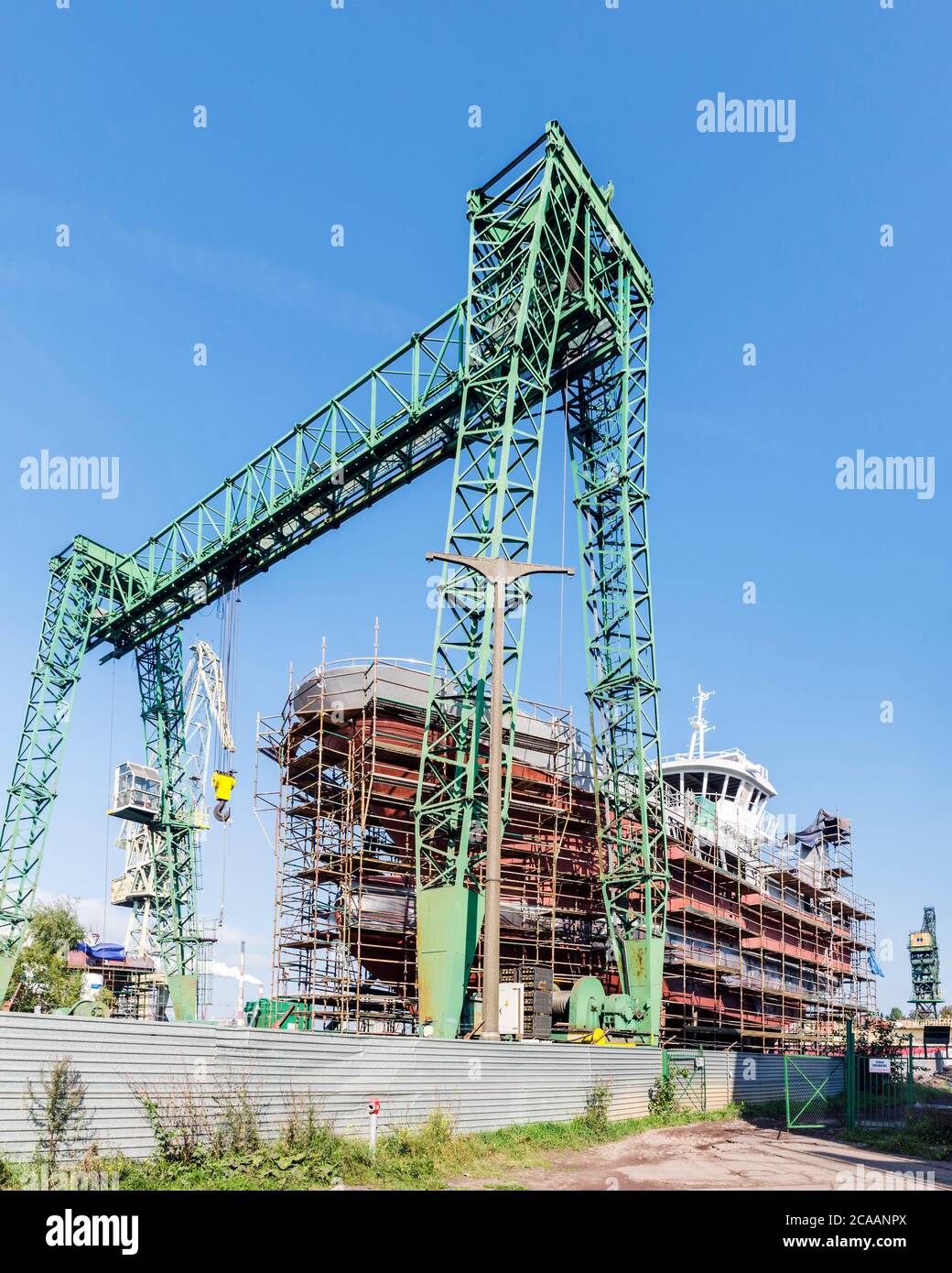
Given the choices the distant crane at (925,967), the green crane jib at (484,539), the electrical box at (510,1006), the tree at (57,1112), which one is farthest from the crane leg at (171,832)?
the distant crane at (925,967)

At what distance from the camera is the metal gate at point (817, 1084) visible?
30562 mm

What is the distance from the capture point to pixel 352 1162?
15.1 m

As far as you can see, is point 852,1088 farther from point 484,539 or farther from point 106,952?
point 106,952

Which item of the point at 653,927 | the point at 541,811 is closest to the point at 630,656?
the point at 541,811

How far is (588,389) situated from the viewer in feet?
121

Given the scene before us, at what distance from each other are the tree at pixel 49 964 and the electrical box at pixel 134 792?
8074mm

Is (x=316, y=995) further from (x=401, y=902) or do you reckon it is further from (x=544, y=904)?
(x=544, y=904)

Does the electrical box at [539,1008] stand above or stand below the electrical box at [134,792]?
below

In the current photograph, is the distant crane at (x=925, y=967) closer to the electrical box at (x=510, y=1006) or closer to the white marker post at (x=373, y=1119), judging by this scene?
the electrical box at (x=510, y=1006)

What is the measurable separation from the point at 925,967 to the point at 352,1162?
341ft

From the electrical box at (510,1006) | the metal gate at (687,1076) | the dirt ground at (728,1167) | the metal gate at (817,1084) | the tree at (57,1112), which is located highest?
the tree at (57,1112)

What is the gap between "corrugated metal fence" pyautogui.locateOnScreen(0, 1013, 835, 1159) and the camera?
42.8 feet

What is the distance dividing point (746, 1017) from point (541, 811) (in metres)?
19.9

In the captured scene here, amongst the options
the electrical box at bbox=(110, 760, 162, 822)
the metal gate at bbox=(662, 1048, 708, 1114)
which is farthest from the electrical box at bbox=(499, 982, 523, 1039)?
the electrical box at bbox=(110, 760, 162, 822)
